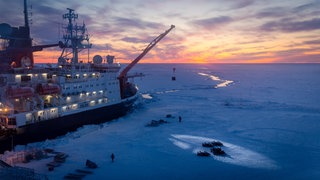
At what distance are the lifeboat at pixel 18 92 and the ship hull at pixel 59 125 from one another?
3.24m

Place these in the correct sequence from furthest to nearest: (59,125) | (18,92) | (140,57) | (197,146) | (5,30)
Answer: (140,57), (5,30), (59,125), (197,146), (18,92)

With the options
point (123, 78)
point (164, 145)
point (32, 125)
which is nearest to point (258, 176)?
point (164, 145)

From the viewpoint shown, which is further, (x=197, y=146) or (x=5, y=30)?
(x=5, y=30)

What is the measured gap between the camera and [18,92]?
90.2 ft

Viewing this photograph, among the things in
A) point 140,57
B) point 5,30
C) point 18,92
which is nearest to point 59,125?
point 18,92

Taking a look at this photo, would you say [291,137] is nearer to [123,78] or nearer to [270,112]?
[270,112]

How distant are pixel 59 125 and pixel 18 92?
6.20m

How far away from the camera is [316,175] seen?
2131cm

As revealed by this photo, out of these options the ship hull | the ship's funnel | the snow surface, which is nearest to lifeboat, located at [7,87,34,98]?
the ship hull

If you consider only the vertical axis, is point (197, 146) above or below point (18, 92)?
below

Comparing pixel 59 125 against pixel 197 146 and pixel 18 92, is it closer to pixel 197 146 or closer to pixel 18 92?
pixel 18 92

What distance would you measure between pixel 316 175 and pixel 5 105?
96.9 ft

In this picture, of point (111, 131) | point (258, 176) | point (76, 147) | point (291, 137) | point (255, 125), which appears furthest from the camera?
point (255, 125)

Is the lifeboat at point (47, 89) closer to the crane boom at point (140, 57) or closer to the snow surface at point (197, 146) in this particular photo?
the snow surface at point (197, 146)
